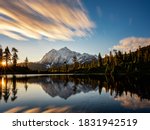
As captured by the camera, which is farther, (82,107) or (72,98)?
(72,98)

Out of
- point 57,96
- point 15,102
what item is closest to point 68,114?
point 15,102

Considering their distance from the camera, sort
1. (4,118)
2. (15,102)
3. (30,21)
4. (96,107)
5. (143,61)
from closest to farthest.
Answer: (4,118)
(96,107)
(15,102)
(30,21)
(143,61)

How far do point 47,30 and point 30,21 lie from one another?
1.71 m

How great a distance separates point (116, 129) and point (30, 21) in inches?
669

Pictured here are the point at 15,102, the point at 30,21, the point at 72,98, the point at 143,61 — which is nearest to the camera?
the point at 15,102

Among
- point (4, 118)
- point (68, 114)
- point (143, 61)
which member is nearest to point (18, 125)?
point (4, 118)

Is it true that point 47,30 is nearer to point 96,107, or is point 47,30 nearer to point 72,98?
point 72,98

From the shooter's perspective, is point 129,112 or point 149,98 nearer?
point 129,112

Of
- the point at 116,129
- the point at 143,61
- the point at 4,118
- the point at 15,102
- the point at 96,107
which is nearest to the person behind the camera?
the point at 116,129

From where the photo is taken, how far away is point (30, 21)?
27.8 m

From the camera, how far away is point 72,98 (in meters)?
18.1

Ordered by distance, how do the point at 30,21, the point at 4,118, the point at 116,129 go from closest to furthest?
1. the point at 116,129
2. the point at 4,118
3. the point at 30,21

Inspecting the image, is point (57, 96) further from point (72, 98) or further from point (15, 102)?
point (15, 102)

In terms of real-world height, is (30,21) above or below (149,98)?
above
